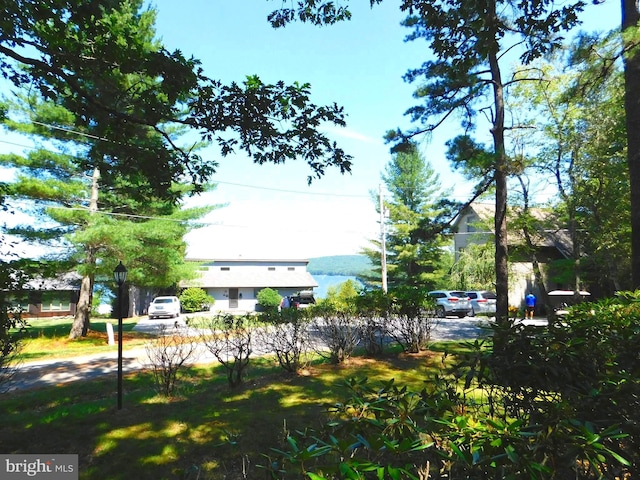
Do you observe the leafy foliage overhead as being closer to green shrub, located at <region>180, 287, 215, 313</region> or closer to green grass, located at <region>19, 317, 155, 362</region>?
green grass, located at <region>19, 317, 155, 362</region>

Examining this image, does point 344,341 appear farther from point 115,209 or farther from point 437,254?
point 437,254

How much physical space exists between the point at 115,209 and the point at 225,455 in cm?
1531

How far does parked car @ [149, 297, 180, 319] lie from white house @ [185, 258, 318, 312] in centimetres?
834

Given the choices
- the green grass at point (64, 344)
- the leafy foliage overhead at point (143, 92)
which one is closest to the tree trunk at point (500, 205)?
the leafy foliage overhead at point (143, 92)

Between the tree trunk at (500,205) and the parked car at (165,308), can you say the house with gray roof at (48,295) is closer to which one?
the parked car at (165,308)

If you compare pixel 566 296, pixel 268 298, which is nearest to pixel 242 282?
pixel 268 298

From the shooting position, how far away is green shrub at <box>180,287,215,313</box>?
30.8m

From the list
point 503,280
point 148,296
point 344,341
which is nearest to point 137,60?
point 344,341

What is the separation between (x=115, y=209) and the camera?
640 inches

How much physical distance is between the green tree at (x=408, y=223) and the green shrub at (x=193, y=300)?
1663 cm

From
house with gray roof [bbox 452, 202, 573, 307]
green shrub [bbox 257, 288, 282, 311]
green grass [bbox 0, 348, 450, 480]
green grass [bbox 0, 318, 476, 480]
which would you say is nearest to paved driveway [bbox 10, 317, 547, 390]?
green grass [bbox 0, 318, 476, 480]

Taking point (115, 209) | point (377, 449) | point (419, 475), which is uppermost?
point (115, 209)

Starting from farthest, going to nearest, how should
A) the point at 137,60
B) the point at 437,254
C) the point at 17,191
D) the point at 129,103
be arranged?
the point at 437,254
the point at 17,191
the point at 129,103
the point at 137,60

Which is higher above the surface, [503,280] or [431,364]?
[503,280]
